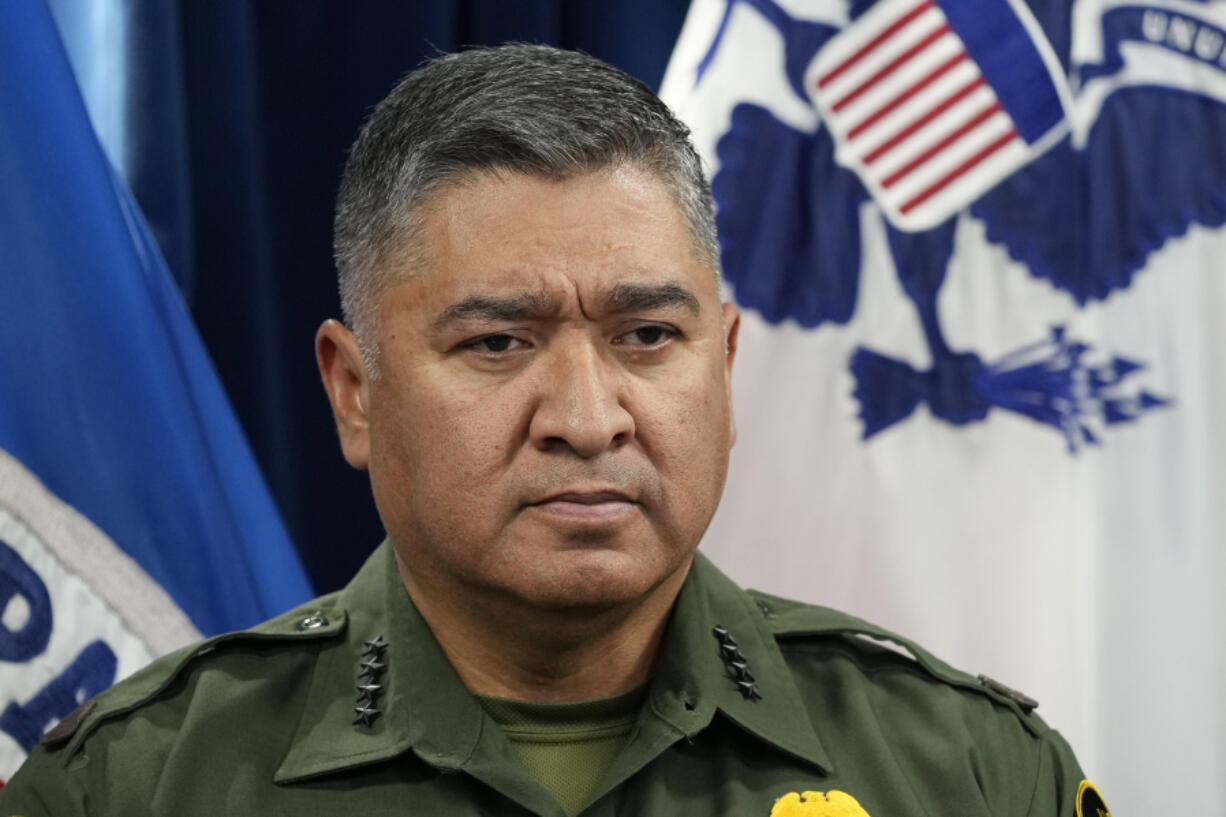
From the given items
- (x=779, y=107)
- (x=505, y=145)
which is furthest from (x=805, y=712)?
(x=779, y=107)

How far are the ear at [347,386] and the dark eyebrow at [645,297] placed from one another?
0.30 meters

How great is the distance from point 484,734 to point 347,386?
40cm

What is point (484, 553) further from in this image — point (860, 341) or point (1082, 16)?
point (1082, 16)

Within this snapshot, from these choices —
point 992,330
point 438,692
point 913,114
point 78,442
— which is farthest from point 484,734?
point 913,114

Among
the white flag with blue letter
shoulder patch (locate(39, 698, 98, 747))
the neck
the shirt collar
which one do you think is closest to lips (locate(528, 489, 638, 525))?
the neck

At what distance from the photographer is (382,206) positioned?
1481mm

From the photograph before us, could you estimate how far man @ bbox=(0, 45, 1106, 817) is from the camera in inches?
54.0

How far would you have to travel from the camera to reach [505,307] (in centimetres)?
137

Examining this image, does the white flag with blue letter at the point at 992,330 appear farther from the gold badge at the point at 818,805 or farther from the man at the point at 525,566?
the gold badge at the point at 818,805

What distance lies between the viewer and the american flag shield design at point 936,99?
218 centimetres

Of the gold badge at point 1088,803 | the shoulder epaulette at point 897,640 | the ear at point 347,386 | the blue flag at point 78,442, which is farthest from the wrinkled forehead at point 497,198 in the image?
the gold badge at point 1088,803

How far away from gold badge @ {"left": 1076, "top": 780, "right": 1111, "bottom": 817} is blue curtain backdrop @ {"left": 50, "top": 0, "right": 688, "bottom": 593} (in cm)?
121

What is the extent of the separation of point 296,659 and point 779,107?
1127mm

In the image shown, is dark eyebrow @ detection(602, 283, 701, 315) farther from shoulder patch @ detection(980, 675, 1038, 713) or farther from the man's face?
shoulder patch @ detection(980, 675, 1038, 713)
